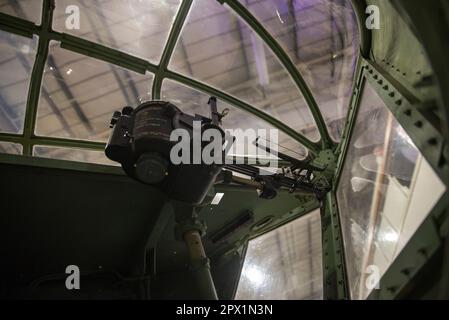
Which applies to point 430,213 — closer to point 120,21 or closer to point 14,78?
point 120,21

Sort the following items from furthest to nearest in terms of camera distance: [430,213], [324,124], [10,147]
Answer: [324,124] → [10,147] → [430,213]

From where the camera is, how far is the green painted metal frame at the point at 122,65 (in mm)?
3920

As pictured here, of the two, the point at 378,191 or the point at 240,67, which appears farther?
the point at 240,67

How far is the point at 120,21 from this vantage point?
4.08 metres

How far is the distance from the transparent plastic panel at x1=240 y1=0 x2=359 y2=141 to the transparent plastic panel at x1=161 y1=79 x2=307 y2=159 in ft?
1.93

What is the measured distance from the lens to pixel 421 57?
6.93 ft

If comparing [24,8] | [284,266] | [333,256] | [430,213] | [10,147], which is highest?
[24,8]

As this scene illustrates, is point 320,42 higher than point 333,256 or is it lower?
higher

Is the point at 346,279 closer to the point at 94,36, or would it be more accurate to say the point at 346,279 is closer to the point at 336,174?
the point at 336,174

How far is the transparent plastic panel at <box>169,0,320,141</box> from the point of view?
4.20 metres

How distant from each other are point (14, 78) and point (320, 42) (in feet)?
10.8

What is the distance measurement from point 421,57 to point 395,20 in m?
0.61

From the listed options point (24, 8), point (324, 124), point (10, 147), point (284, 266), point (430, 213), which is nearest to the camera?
point (430, 213)

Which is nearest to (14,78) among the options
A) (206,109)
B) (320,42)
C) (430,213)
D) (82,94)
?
(82,94)
